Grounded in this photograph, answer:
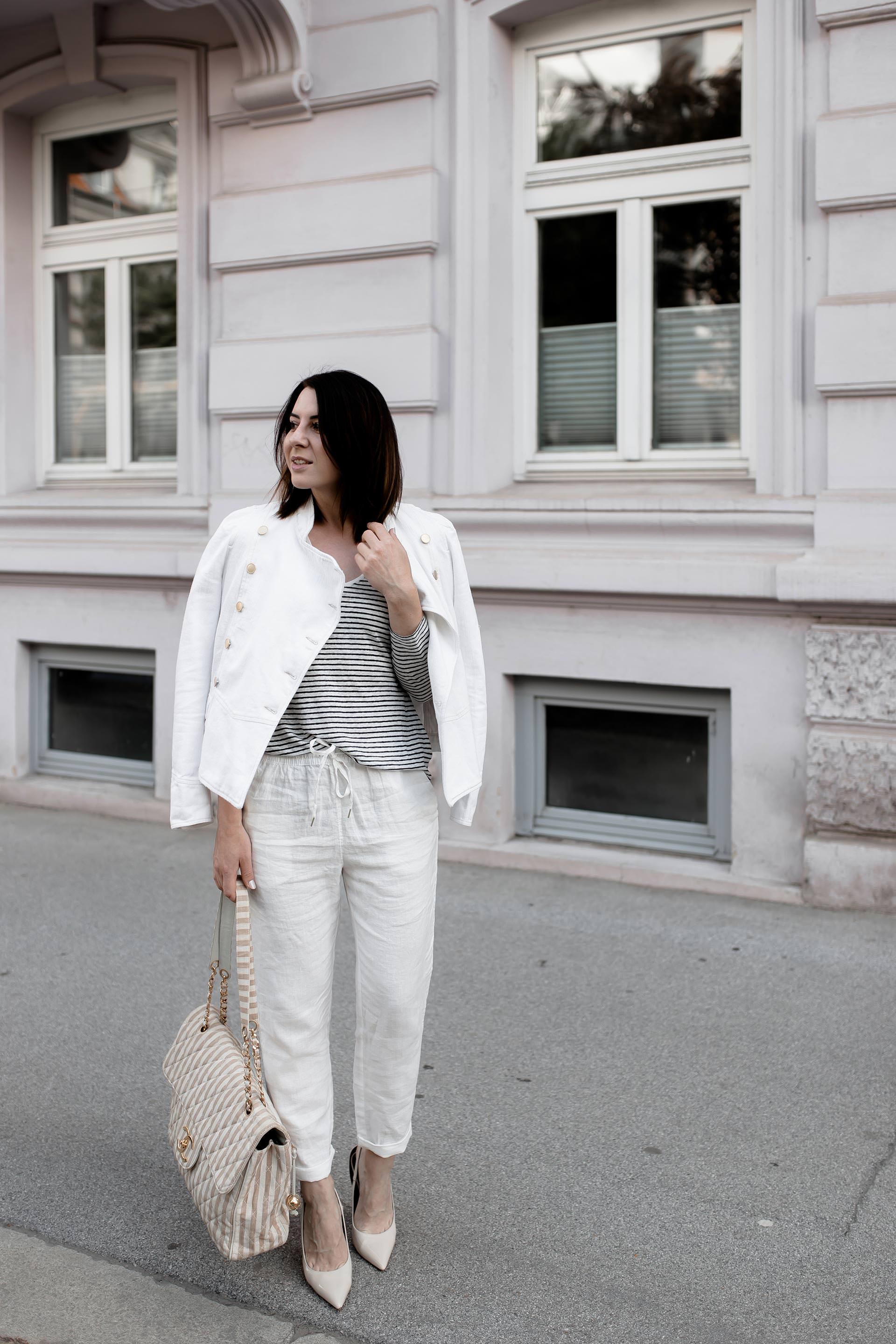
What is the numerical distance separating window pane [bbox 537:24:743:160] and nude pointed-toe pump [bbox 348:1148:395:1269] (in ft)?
15.8

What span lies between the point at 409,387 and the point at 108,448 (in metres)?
2.39

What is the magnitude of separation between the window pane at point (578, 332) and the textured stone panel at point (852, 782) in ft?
6.17

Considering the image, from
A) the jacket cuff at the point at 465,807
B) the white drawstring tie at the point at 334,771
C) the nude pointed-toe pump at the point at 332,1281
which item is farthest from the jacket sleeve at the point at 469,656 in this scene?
the nude pointed-toe pump at the point at 332,1281

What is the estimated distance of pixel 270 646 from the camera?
264 centimetres

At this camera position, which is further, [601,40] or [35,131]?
[35,131]

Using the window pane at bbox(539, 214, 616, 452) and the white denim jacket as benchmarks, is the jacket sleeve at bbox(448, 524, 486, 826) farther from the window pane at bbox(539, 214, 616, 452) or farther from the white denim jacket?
the window pane at bbox(539, 214, 616, 452)

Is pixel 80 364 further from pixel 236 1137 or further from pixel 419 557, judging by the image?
pixel 236 1137

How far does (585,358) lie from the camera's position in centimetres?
635

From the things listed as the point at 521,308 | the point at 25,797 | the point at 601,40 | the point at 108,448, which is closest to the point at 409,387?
the point at 521,308

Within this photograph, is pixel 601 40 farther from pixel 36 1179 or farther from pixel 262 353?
pixel 36 1179

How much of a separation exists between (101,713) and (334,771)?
510 centimetres

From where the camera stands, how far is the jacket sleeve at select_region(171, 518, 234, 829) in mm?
2707

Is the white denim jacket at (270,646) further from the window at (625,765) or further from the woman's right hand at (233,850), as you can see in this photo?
the window at (625,765)

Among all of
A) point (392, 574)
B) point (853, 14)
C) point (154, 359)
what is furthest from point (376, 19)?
point (392, 574)
